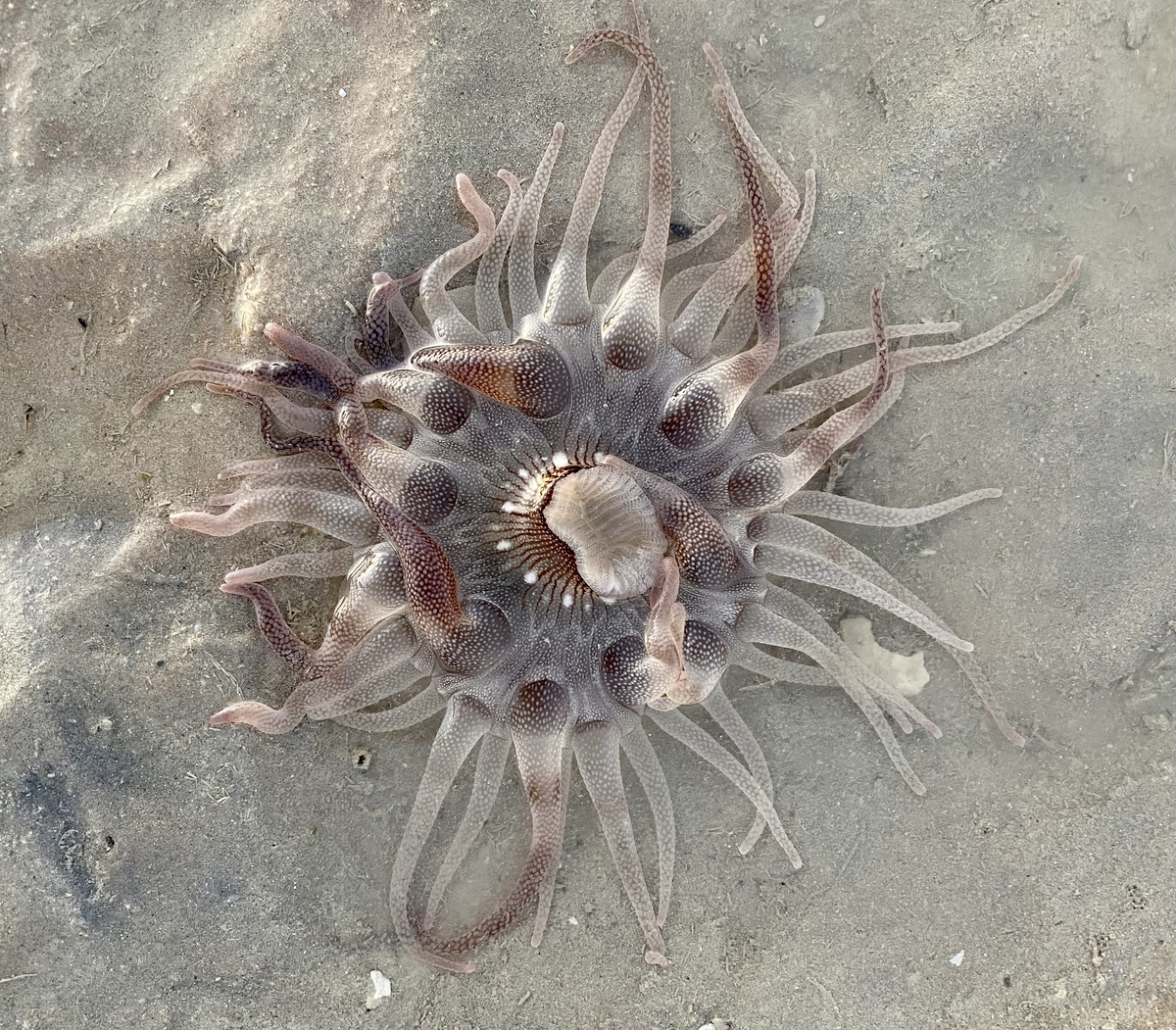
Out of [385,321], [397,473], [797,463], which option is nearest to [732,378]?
[797,463]

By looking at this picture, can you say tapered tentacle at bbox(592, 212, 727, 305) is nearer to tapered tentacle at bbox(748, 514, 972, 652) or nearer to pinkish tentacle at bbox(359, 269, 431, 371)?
pinkish tentacle at bbox(359, 269, 431, 371)

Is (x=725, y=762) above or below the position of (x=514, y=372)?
below

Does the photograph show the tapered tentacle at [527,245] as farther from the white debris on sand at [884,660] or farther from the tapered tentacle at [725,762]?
the white debris on sand at [884,660]

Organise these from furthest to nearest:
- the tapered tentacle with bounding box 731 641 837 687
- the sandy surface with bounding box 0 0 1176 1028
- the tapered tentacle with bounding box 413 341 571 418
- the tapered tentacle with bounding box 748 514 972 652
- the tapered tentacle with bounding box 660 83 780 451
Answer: the tapered tentacle with bounding box 731 641 837 687, the sandy surface with bounding box 0 0 1176 1028, the tapered tentacle with bounding box 748 514 972 652, the tapered tentacle with bounding box 660 83 780 451, the tapered tentacle with bounding box 413 341 571 418

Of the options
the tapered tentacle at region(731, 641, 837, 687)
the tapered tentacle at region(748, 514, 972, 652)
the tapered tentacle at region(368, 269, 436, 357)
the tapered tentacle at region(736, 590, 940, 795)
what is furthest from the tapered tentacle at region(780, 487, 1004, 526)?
the tapered tentacle at region(368, 269, 436, 357)

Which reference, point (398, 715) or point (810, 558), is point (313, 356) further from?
point (810, 558)

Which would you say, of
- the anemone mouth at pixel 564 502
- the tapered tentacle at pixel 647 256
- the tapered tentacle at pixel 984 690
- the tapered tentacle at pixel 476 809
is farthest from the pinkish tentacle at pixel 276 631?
the tapered tentacle at pixel 984 690
